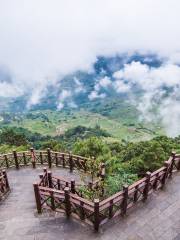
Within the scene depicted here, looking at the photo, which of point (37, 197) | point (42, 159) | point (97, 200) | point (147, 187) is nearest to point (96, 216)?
point (97, 200)

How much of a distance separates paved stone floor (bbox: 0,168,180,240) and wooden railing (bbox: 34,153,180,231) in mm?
278

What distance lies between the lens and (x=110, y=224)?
9.70 metres

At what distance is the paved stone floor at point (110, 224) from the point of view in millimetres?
9203

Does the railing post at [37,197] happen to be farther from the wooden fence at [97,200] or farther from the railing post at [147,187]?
the railing post at [147,187]

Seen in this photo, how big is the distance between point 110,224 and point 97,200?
58.2 inches

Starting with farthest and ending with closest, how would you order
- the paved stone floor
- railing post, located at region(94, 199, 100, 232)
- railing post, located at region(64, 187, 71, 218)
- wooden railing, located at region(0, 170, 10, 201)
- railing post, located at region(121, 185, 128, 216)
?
wooden railing, located at region(0, 170, 10, 201) → railing post, located at region(64, 187, 71, 218) → railing post, located at region(121, 185, 128, 216) → the paved stone floor → railing post, located at region(94, 199, 100, 232)

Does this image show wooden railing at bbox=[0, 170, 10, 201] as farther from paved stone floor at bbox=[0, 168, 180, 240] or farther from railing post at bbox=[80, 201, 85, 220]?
railing post at bbox=[80, 201, 85, 220]

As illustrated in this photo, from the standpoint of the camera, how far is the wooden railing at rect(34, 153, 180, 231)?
945cm

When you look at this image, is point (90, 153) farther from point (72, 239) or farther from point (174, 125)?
point (174, 125)

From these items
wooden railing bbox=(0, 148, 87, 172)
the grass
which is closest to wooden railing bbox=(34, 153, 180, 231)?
wooden railing bbox=(0, 148, 87, 172)

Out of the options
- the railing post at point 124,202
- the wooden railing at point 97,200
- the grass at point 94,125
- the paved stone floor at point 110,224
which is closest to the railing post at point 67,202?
the wooden railing at point 97,200

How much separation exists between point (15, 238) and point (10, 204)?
2670 millimetres

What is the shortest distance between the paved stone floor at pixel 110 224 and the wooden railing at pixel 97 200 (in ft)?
0.91

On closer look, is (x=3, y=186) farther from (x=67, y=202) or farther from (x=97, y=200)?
(x=97, y=200)
